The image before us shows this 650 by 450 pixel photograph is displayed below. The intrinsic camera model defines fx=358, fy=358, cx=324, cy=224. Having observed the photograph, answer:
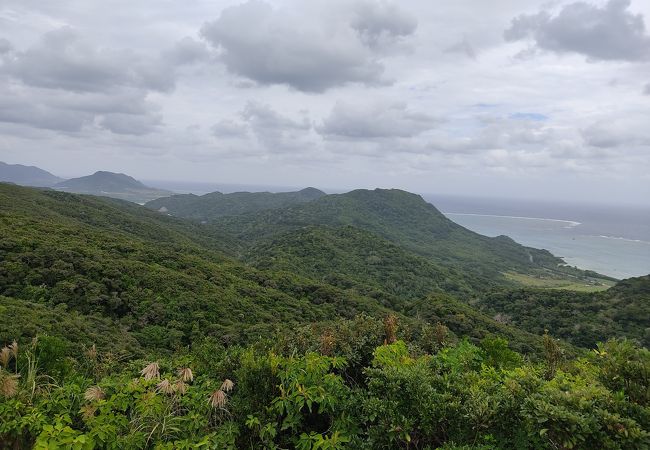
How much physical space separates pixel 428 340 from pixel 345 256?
2892 inches

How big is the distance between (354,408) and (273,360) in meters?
1.30

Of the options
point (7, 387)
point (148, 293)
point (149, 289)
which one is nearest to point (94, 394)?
point (7, 387)

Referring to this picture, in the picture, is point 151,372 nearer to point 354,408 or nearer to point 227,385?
point 227,385

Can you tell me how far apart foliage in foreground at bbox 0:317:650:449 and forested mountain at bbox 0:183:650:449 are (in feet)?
0.09

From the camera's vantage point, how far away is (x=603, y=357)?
178 inches

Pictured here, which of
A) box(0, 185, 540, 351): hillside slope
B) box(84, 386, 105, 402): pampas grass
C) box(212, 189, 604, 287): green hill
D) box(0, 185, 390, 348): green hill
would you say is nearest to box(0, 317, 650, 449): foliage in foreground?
box(84, 386, 105, 402): pampas grass

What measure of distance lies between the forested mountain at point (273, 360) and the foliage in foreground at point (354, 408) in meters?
0.03

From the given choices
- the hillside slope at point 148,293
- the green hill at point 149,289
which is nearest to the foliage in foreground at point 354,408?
the hillside slope at point 148,293

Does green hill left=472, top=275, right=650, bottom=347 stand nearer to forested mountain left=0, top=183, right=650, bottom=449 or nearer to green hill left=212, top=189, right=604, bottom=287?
forested mountain left=0, top=183, right=650, bottom=449

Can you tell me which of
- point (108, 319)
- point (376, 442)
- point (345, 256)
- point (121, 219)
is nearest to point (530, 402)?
point (376, 442)

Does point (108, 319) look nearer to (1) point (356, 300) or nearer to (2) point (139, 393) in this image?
(2) point (139, 393)

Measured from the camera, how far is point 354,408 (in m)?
4.83

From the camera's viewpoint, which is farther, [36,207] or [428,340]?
[36,207]

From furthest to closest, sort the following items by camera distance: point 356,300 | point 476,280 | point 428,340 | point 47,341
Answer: point 476,280, point 356,300, point 47,341, point 428,340
